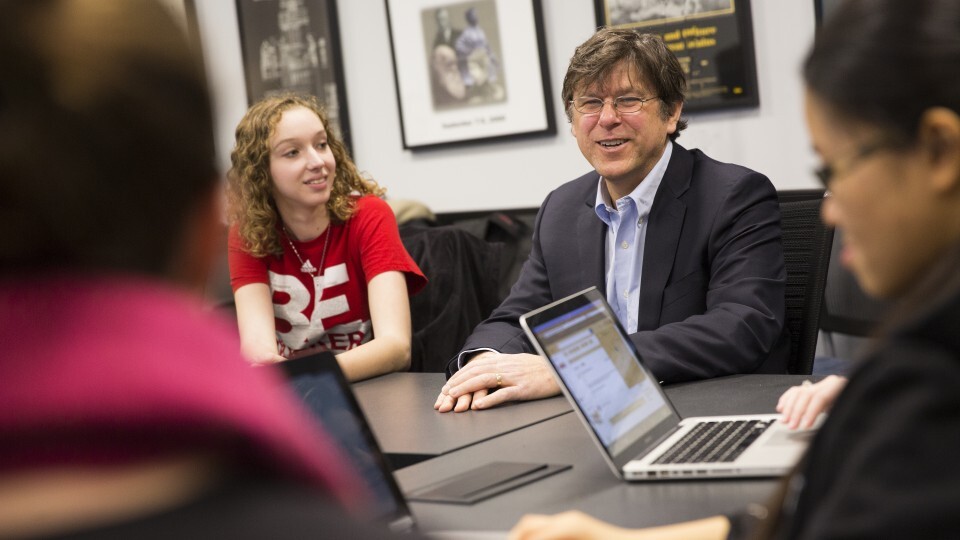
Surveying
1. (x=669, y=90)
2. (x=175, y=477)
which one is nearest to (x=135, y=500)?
(x=175, y=477)

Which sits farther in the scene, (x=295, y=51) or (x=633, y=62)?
(x=295, y=51)

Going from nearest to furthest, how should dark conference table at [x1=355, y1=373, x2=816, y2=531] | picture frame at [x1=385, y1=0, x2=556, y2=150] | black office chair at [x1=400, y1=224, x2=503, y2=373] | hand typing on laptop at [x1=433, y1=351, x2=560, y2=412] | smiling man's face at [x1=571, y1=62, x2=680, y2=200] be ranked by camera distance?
1. dark conference table at [x1=355, y1=373, x2=816, y2=531]
2. hand typing on laptop at [x1=433, y1=351, x2=560, y2=412]
3. smiling man's face at [x1=571, y1=62, x2=680, y2=200]
4. black office chair at [x1=400, y1=224, x2=503, y2=373]
5. picture frame at [x1=385, y1=0, x2=556, y2=150]

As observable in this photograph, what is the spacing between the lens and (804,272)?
2529 mm

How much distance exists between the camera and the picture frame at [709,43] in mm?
3576

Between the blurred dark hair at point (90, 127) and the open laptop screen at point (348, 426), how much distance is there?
92 cm

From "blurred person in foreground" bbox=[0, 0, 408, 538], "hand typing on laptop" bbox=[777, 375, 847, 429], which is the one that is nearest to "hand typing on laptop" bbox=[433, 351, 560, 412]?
"hand typing on laptop" bbox=[777, 375, 847, 429]

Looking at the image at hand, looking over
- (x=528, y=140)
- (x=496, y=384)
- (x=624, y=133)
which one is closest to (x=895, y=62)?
(x=496, y=384)

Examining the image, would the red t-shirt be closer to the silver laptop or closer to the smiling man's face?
the smiling man's face

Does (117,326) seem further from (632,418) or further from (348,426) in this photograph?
(632,418)

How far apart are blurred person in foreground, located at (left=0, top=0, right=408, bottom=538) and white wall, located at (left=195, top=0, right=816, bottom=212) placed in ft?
9.52

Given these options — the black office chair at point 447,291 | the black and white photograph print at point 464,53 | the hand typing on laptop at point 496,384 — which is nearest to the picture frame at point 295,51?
the black and white photograph print at point 464,53

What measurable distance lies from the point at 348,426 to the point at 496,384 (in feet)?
2.29

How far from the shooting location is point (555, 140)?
13.4ft

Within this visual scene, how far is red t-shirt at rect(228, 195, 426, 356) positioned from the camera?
114 inches
